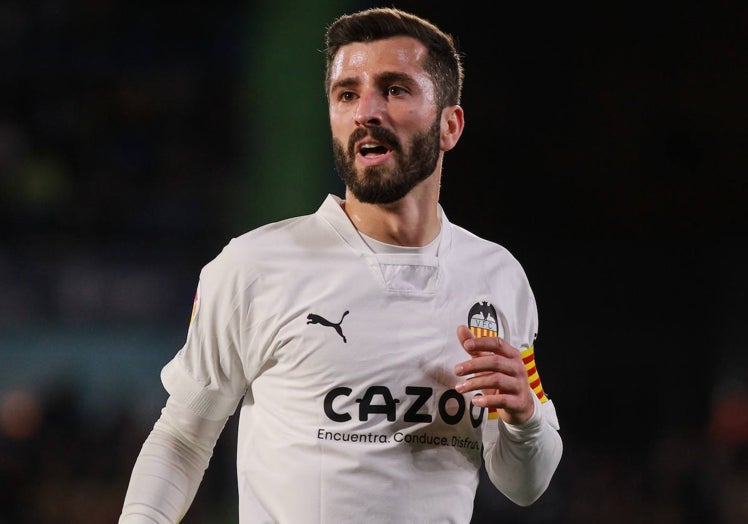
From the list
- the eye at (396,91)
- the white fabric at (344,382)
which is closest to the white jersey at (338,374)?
the white fabric at (344,382)

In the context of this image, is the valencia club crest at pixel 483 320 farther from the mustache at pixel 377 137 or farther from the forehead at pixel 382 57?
the forehead at pixel 382 57

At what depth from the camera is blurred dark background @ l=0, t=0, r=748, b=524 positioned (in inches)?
178

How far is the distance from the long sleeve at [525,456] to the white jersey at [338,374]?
0.05 m

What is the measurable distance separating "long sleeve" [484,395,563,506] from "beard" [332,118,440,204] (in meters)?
0.47

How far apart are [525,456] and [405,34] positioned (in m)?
0.83

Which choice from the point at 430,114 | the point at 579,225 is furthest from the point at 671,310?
the point at 430,114

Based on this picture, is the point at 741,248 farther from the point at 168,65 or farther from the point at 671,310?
the point at 168,65

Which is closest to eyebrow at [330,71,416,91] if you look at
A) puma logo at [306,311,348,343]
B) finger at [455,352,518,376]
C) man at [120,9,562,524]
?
man at [120,9,562,524]

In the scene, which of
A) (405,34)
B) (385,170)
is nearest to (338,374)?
(385,170)

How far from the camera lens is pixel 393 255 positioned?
79.9 inches

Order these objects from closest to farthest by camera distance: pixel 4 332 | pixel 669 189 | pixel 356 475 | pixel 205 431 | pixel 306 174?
1. pixel 356 475
2. pixel 205 431
3. pixel 306 174
4. pixel 4 332
5. pixel 669 189

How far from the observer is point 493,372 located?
1793 millimetres

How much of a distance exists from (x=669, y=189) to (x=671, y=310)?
108 centimetres

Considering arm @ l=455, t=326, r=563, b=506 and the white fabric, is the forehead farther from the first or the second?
arm @ l=455, t=326, r=563, b=506
